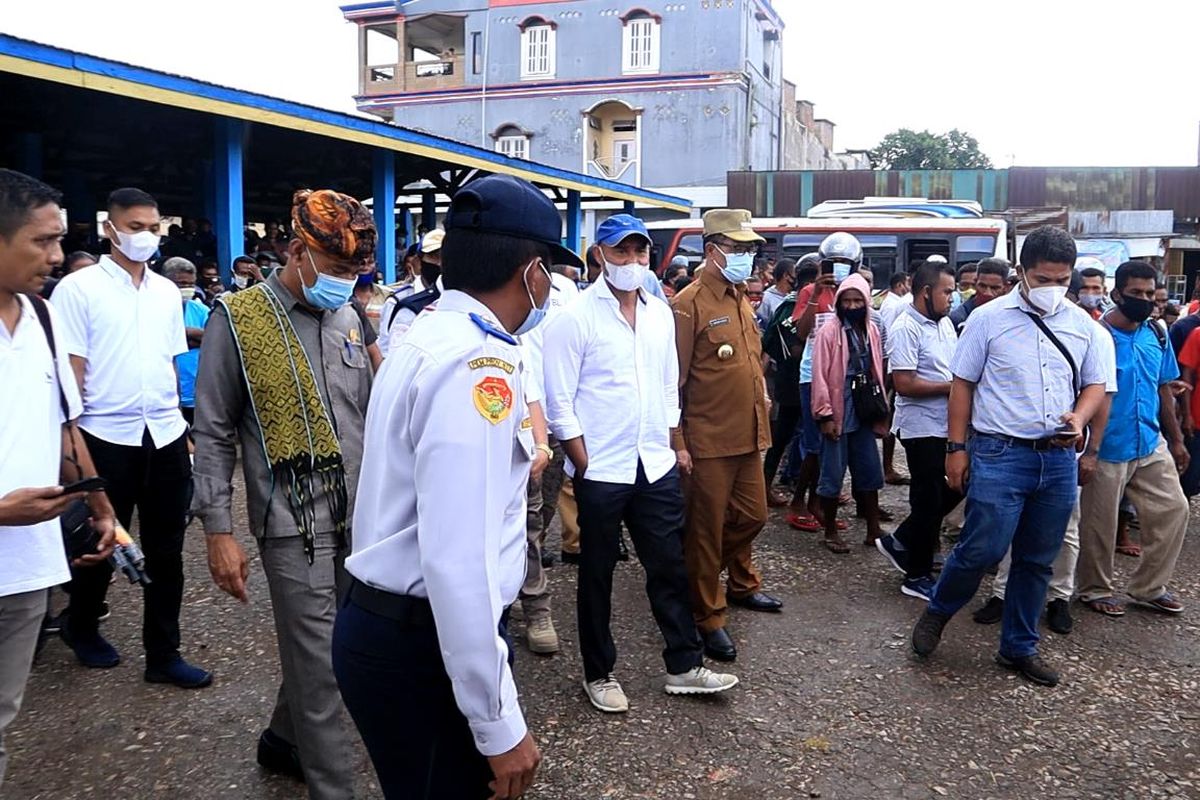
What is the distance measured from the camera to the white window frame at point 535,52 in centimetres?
3025

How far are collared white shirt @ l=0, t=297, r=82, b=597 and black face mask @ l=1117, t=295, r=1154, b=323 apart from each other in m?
4.71

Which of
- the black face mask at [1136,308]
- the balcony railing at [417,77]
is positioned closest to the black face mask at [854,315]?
the black face mask at [1136,308]

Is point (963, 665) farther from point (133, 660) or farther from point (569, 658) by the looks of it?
point (133, 660)

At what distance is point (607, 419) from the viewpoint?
12.0 ft

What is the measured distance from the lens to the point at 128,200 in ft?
13.1

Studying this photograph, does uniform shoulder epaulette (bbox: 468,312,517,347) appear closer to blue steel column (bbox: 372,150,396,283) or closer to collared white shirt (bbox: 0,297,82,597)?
collared white shirt (bbox: 0,297,82,597)

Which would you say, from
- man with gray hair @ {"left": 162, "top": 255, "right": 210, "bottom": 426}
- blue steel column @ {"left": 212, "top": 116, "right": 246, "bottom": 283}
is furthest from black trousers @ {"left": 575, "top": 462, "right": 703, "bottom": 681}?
blue steel column @ {"left": 212, "top": 116, "right": 246, "bottom": 283}

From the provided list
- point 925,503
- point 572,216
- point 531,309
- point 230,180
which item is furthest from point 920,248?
point 531,309

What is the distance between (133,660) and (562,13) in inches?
1143

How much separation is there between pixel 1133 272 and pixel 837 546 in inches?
89.7

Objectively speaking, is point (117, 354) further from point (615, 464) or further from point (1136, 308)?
point (1136, 308)

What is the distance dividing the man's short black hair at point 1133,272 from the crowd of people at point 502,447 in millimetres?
36

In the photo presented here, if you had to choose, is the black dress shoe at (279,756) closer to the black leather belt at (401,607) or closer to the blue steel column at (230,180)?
the black leather belt at (401,607)

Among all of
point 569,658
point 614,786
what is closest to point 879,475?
point 569,658
